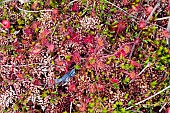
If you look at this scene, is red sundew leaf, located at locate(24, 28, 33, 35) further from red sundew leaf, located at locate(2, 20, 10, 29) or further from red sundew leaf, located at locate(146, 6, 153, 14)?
red sundew leaf, located at locate(146, 6, 153, 14)

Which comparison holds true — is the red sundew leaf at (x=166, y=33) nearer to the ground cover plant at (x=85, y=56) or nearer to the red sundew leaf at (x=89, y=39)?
the ground cover plant at (x=85, y=56)

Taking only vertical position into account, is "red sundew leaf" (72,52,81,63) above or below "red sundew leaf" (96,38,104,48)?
below

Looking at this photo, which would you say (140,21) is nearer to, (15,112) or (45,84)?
(45,84)

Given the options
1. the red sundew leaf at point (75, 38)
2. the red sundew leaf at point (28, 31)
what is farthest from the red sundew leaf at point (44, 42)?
the red sundew leaf at point (75, 38)

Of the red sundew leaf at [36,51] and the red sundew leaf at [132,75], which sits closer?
the red sundew leaf at [132,75]

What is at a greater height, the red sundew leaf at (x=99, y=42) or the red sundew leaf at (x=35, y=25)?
the red sundew leaf at (x=35, y=25)

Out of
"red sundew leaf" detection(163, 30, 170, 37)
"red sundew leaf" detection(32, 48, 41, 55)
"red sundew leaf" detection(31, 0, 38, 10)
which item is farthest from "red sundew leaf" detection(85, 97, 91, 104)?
"red sundew leaf" detection(31, 0, 38, 10)

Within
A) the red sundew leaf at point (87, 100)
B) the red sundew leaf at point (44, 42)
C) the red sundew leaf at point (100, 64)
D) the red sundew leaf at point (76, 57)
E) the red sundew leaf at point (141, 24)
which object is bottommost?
the red sundew leaf at point (87, 100)

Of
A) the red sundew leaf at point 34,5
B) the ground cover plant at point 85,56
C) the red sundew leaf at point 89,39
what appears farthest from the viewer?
the red sundew leaf at point 34,5

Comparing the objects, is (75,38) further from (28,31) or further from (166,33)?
(166,33)

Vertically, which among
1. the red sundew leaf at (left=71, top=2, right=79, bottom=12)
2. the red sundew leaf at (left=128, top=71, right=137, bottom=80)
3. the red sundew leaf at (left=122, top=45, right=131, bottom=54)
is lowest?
the red sundew leaf at (left=128, top=71, right=137, bottom=80)
